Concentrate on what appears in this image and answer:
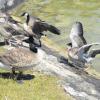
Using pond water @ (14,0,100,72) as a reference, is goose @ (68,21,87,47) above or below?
above

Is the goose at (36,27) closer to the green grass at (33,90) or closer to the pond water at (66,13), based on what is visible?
the pond water at (66,13)

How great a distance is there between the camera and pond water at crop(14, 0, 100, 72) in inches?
803

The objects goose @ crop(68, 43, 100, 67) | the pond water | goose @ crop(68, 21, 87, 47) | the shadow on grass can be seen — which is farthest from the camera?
the pond water

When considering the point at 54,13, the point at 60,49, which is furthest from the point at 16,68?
the point at 54,13

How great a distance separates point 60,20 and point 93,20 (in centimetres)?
183

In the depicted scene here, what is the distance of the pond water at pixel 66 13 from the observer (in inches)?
803

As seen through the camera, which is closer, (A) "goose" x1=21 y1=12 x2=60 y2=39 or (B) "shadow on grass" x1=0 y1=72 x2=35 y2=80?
(B) "shadow on grass" x1=0 y1=72 x2=35 y2=80

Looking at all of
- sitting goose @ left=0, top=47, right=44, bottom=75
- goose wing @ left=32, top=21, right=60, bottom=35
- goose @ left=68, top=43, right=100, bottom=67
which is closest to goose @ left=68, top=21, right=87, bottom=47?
goose @ left=68, top=43, right=100, bottom=67

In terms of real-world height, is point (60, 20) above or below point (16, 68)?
below

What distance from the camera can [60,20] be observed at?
76.9 ft

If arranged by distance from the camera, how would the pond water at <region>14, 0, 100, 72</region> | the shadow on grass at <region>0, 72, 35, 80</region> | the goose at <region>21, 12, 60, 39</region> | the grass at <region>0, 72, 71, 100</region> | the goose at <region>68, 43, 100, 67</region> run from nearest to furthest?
the grass at <region>0, 72, 71, 100</region> < the shadow on grass at <region>0, 72, 35, 80</region> < the goose at <region>68, 43, 100, 67</region> < the goose at <region>21, 12, 60, 39</region> < the pond water at <region>14, 0, 100, 72</region>

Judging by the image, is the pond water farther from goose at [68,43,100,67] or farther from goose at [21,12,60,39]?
goose at [68,43,100,67]

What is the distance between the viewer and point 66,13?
80.7ft

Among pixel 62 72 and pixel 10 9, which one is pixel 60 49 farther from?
pixel 10 9
